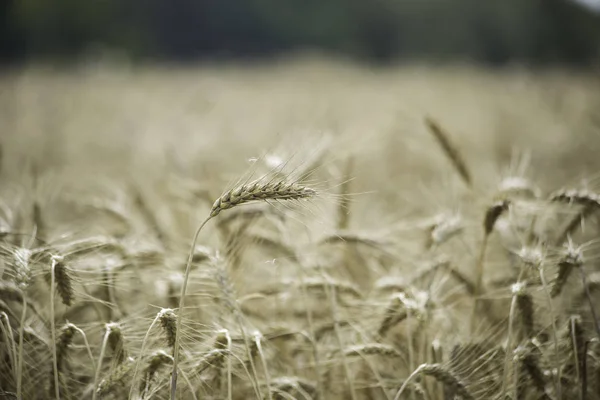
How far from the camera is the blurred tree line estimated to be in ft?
Answer: 82.0

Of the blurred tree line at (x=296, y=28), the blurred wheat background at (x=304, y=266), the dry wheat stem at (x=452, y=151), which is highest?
the blurred tree line at (x=296, y=28)

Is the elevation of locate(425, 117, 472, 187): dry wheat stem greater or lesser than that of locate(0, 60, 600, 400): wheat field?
greater

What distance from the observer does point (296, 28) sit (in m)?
33.7

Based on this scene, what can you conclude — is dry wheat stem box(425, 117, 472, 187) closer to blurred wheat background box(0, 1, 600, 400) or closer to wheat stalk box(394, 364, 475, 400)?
blurred wheat background box(0, 1, 600, 400)

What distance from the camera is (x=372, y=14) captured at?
35.4 m

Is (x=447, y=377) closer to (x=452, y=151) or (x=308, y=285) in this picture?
(x=308, y=285)

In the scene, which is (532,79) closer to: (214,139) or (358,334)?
(214,139)

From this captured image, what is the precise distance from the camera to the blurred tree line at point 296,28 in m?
25.0

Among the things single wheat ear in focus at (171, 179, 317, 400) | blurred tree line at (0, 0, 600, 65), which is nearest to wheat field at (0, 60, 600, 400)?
single wheat ear in focus at (171, 179, 317, 400)

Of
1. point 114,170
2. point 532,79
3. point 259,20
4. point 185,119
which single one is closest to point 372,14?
point 259,20

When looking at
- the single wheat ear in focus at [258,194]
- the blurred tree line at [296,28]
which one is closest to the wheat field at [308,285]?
the single wheat ear in focus at [258,194]

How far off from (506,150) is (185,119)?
4.58m

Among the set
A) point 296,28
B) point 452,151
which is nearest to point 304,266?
point 452,151

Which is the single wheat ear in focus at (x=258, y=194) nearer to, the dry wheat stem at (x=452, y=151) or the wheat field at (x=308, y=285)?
the wheat field at (x=308, y=285)
